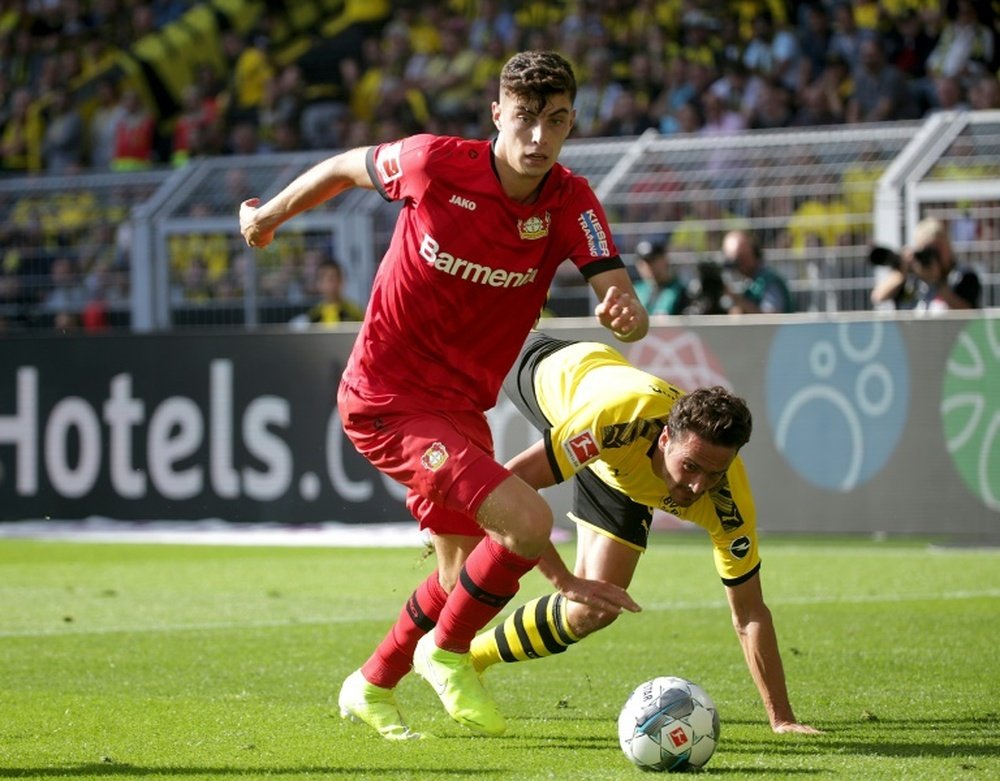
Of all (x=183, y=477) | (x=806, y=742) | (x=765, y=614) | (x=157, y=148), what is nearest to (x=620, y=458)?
(x=765, y=614)

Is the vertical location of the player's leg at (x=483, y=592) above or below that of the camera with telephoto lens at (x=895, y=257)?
below

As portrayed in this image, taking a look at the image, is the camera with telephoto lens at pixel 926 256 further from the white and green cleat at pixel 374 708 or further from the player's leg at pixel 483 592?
the white and green cleat at pixel 374 708

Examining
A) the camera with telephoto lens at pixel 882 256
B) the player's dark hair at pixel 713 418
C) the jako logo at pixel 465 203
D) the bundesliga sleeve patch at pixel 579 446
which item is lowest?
the camera with telephoto lens at pixel 882 256

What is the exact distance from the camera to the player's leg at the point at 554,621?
648cm

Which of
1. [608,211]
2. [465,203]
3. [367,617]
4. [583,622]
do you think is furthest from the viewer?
[608,211]

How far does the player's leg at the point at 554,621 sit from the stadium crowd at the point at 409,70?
8.97m

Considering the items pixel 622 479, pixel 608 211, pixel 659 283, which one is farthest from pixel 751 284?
pixel 622 479

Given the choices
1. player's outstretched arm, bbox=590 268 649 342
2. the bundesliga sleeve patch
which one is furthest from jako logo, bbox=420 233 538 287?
the bundesliga sleeve patch

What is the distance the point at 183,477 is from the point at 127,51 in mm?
11527

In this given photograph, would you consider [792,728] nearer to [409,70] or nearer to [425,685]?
[425,685]

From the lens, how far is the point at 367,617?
30.9 ft

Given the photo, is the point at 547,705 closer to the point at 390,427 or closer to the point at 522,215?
the point at 390,427

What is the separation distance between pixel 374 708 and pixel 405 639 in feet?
0.84

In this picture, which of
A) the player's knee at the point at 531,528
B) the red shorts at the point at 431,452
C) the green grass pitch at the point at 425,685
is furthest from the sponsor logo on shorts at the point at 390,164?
the green grass pitch at the point at 425,685
